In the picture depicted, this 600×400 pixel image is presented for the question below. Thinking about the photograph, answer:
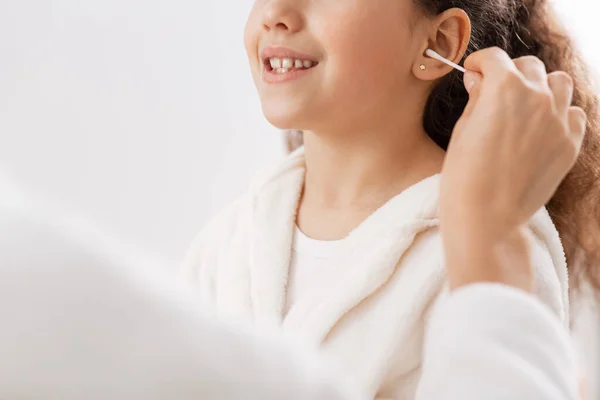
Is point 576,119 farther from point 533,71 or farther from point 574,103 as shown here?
point 574,103

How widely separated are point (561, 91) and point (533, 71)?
29 millimetres

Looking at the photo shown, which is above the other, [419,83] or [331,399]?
[331,399]

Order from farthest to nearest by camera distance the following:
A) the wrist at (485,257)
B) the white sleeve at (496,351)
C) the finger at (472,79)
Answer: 1. the finger at (472,79)
2. the wrist at (485,257)
3. the white sleeve at (496,351)

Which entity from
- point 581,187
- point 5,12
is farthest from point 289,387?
point 5,12

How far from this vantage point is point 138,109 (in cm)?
125

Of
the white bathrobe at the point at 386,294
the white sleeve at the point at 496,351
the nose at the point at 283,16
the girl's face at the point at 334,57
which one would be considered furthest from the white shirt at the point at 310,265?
the white sleeve at the point at 496,351

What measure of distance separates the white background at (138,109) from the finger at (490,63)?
451 mm

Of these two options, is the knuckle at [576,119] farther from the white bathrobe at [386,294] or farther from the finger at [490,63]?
the white bathrobe at [386,294]

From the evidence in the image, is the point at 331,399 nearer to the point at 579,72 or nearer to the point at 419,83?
the point at 419,83

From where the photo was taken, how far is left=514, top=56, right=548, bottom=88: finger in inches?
24.9

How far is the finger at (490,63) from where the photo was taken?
25.1 inches

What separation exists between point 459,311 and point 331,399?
0.15 meters

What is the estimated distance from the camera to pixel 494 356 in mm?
411

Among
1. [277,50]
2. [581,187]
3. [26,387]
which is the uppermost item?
[26,387]
